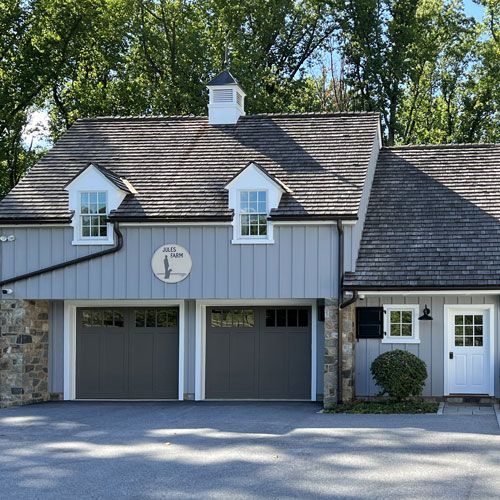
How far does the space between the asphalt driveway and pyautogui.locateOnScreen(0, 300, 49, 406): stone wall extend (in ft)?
5.98

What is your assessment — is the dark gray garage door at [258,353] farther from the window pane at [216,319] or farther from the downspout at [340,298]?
the downspout at [340,298]

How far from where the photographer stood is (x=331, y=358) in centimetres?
2036

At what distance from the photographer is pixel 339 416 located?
1891 centimetres

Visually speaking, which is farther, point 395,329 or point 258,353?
point 258,353

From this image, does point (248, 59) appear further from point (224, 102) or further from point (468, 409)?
point (468, 409)

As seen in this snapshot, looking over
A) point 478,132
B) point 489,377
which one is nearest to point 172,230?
point 489,377

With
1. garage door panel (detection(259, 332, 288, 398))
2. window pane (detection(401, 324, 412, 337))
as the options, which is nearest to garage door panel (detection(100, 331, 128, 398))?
garage door panel (detection(259, 332, 288, 398))

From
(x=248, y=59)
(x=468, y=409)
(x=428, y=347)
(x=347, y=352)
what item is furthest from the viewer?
(x=248, y=59)

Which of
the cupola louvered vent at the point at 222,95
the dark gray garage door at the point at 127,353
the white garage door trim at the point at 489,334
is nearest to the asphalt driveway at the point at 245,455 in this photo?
the dark gray garage door at the point at 127,353

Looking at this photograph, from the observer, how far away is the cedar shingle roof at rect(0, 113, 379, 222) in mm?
21562

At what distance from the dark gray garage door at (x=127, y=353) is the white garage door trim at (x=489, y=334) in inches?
234

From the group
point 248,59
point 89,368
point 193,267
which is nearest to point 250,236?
point 193,267

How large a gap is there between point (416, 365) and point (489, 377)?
1887mm

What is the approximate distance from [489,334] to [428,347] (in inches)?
50.7
